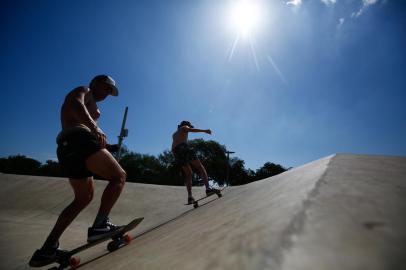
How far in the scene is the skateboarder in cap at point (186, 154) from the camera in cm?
471

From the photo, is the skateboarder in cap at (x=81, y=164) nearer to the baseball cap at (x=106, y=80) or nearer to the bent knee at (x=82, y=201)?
the bent knee at (x=82, y=201)

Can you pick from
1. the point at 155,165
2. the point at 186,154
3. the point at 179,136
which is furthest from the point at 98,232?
the point at 155,165

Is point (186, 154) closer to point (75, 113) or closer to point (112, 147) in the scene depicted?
point (112, 147)

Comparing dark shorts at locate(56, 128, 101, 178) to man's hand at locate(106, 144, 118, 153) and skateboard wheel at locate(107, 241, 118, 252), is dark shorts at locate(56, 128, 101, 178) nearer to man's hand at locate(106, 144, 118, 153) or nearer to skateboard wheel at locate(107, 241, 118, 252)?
man's hand at locate(106, 144, 118, 153)

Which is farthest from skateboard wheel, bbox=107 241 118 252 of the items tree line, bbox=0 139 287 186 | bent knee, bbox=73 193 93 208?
tree line, bbox=0 139 287 186

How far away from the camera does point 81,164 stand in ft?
6.61

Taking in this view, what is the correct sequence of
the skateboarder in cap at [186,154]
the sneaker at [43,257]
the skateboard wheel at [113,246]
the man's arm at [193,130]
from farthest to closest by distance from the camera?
the skateboarder in cap at [186,154] → the man's arm at [193,130] → the skateboard wheel at [113,246] → the sneaker at [43,257]

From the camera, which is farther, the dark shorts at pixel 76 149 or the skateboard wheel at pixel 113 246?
the skateboard wheel at pixel 113 246

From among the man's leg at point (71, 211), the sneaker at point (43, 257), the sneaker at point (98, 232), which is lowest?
the sneaker at point (43, 257)

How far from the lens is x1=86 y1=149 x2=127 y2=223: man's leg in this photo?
2.00 m

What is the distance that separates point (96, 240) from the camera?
2.04 metres

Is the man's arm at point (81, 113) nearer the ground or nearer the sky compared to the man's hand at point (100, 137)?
nearer the sky

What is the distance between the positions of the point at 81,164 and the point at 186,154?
286 centimetres

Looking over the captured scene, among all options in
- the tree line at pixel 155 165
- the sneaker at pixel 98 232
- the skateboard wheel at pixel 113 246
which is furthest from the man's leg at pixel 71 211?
the tree line at pixel 155 165
